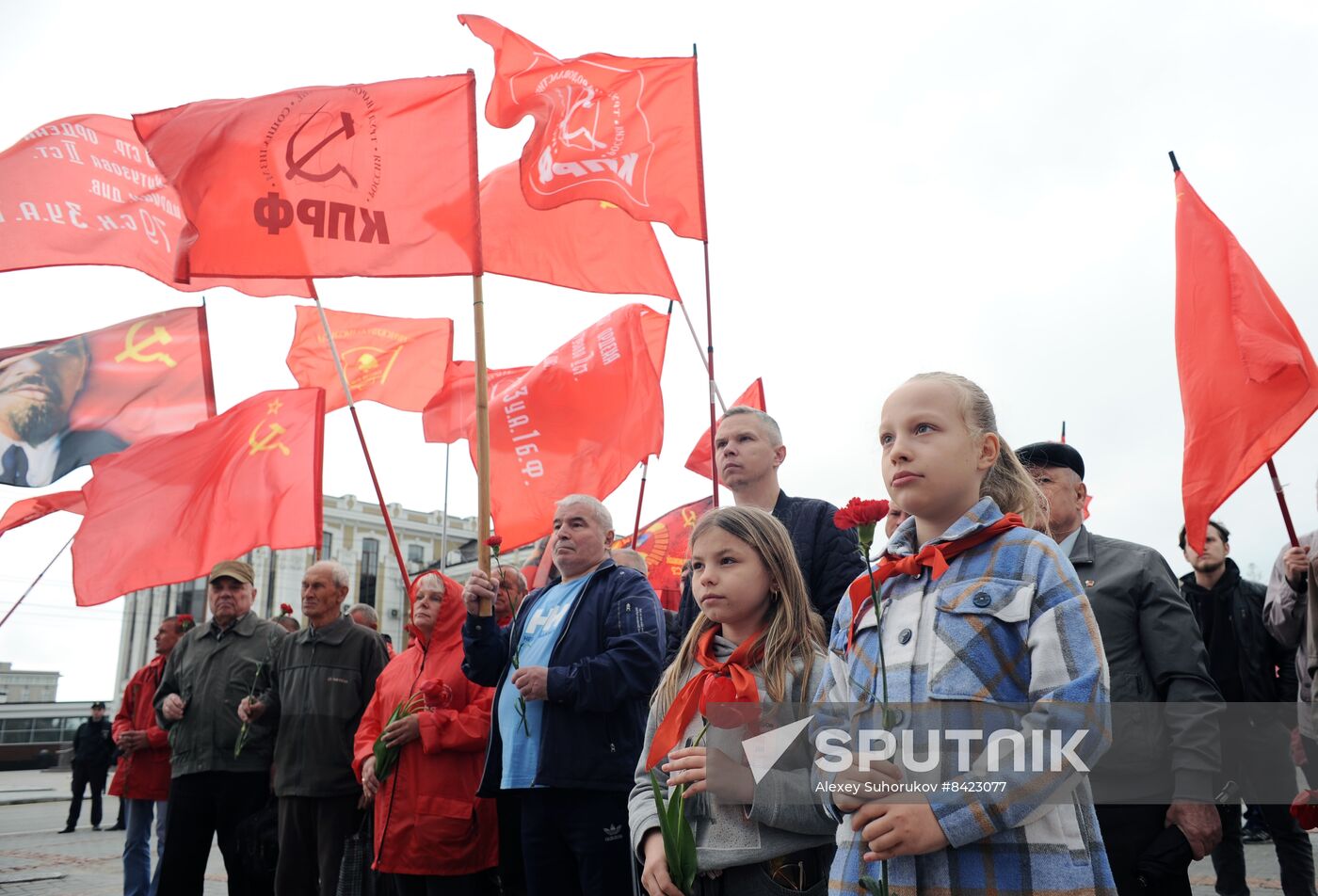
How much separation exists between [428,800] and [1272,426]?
4189 millimetres

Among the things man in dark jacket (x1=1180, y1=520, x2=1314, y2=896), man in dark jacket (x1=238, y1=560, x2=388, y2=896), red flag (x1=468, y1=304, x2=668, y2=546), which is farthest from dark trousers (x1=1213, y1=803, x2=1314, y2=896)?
man in dark jacket (x1=238, y1=560, x2=388, y2=896)

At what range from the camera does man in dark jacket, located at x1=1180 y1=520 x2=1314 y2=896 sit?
18.9 ft

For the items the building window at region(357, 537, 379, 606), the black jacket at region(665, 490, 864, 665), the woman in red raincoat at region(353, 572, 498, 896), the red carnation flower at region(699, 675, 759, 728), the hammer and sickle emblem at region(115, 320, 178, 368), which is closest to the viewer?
the red carnation flower at region(699, 675, 759, 728)

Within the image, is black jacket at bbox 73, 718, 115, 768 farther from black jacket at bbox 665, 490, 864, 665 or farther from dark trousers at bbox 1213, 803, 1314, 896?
dark trousers at bbox 1213, 803, 1314, 896

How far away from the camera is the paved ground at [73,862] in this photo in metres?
7.70

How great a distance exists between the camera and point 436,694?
505cm

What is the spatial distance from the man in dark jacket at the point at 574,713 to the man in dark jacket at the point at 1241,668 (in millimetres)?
3610

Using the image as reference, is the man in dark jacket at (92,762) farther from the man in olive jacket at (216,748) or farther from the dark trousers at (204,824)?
the dark trousers at (204,824)

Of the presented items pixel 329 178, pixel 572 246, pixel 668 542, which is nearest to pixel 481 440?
pixel 329 178

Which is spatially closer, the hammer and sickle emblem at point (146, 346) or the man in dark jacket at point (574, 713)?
the man in dark jacket at point (574, 713)

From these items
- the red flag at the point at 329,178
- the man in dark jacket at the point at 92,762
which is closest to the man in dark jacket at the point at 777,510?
the red flag at the point at 329,178

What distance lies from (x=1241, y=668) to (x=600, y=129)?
207 inches

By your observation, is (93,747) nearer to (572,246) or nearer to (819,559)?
(572,246)

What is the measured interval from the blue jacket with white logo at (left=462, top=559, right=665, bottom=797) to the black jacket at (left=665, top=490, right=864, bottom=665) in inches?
8.3
